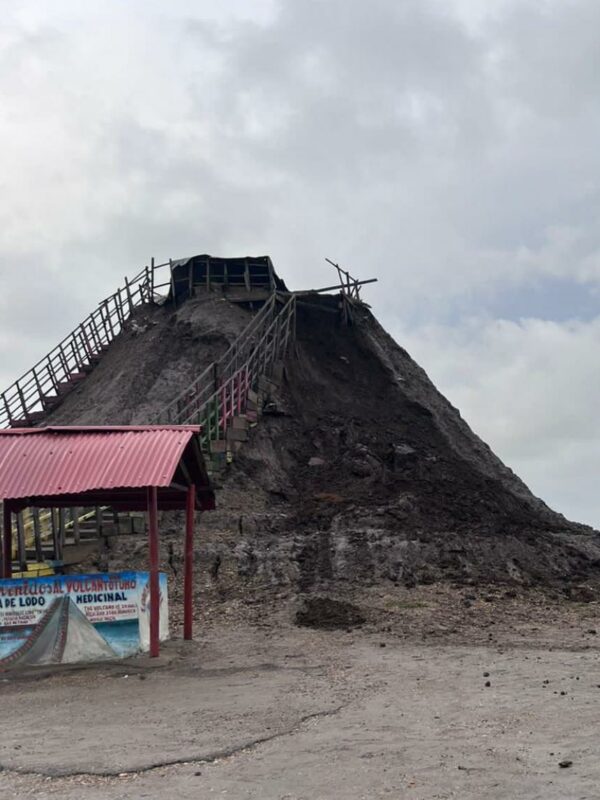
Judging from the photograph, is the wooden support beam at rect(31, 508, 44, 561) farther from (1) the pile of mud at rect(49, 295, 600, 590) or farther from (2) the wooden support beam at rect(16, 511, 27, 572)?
(1) the pile of mud at rect(49, 295, 600, 590)

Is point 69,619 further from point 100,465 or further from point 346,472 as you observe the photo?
point 346,472

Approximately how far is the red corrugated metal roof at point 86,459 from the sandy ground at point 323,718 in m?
2.73

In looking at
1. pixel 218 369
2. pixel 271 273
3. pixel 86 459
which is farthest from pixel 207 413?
pixel 86 459

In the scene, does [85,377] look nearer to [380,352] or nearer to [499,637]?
[380,352]

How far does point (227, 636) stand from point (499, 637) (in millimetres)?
4671

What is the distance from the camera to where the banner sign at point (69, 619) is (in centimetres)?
1351

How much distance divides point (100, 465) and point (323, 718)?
19.0 feet

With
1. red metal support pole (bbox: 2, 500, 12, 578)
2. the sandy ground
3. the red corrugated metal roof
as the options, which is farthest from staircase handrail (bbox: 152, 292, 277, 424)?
the sandy ground

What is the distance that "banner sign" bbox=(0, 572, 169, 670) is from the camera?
532 inches

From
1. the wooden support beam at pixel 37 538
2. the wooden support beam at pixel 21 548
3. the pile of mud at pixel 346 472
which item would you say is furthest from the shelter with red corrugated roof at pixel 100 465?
the pile of mud at pixel 346 472

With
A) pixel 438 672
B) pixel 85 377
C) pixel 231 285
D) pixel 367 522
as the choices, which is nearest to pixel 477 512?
pixel 367 522

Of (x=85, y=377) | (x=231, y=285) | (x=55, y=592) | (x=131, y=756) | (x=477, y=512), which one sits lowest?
(x=131, y=756)

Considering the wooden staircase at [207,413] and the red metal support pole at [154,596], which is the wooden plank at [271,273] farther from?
the red metal support pole at [154,596]

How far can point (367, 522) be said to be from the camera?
864 inches
